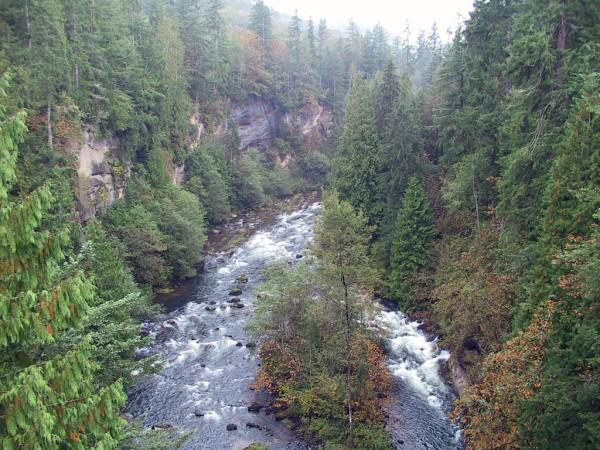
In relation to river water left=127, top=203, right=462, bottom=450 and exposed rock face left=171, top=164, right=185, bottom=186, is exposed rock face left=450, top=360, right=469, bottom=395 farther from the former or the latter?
exposed rock face left=171, top=164, right=185, bottom=186

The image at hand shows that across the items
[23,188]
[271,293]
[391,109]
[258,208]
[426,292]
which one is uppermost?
[391,109]

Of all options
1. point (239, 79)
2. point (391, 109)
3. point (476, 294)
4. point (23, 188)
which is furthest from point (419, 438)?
point (239, 79)

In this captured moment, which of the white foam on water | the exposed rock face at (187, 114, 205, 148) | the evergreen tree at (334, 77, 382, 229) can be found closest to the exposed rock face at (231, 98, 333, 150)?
the exposed rock face at (187, 114, 205, 148)

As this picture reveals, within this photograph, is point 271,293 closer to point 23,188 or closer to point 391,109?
point 23,188

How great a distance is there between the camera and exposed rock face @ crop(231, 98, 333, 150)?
281ft

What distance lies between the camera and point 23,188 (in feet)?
115

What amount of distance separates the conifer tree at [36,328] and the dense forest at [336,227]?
37mm

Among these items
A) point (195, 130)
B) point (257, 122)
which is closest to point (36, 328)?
point (195, 130)

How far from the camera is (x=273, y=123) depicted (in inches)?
3652

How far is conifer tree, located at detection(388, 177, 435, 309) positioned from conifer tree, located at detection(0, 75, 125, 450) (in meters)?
32.0

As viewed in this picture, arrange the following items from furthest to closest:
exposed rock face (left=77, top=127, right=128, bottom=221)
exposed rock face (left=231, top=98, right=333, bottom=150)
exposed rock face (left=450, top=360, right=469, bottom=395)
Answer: exposed rock face (left=231, top=98, right=333, bottom=150) → exposed rock face (left=77, top=127, right=128, bottom=221) → exposed rock face (left=450, top=360, right=469, bottom=395)

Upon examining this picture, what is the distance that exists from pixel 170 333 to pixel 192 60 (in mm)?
49532

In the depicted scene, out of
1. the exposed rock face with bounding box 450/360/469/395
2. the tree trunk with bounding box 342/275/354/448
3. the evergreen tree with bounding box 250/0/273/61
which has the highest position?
the evergreen tree with bounding box 250/0/273/61

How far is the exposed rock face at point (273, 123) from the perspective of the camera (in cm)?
8575
